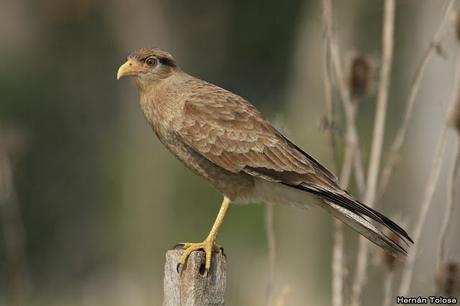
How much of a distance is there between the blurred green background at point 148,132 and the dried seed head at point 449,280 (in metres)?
2.24

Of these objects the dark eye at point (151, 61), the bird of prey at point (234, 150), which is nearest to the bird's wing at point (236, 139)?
the bird of prey at point (234, 150)

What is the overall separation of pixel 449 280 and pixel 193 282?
1849mm

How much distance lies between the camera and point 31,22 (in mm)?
24703

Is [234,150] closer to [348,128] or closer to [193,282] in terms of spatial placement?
→ [348,128]

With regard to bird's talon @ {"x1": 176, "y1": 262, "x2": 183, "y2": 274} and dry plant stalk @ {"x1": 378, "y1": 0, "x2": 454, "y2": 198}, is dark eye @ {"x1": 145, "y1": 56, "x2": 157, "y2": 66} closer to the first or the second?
dry plant stalk @ {"x1": 378, "y1": 0, "x2": 454, "y2": 198}

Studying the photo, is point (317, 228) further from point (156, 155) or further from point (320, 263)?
point (156, 155)

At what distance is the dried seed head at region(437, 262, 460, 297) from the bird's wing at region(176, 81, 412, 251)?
0.92 m

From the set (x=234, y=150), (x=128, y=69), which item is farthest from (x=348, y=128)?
(x=128, y=69)

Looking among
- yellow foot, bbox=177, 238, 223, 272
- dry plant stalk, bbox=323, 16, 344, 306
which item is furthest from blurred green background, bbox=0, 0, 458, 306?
yellow foot, bbox=177, 238, 223, 272

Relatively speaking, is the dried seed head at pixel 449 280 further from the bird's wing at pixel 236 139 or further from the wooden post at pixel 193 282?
the wooden post at pixel 193 282

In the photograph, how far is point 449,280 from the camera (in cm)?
605

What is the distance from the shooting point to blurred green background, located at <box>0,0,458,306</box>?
43.3 ft

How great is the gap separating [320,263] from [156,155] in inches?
161

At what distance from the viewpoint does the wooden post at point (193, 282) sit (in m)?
4.92
